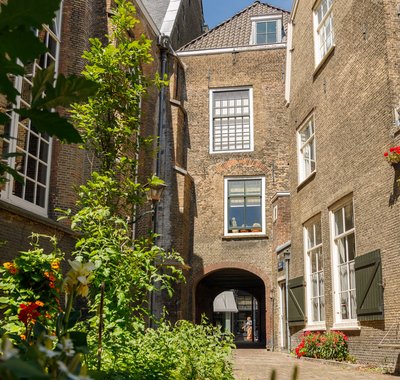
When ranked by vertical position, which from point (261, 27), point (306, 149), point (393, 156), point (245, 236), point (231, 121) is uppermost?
point (261, 27)

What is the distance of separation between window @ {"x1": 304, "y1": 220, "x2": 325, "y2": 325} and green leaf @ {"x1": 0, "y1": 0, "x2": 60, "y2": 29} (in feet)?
37.9

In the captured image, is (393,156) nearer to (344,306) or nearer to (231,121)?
(344,306)

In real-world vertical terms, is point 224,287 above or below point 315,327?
above

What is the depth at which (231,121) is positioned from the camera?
2028 centimetres

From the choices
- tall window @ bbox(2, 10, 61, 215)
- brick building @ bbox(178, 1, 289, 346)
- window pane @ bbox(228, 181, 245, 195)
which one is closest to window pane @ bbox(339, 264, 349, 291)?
tall window @ bbox(2, 10, 61, 215)

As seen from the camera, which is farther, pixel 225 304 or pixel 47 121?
pixel 225 304

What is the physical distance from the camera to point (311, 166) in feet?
43.9

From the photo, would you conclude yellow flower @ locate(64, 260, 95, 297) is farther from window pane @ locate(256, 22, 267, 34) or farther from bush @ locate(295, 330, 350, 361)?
window pane @ locate(256, 22, 267, 34)

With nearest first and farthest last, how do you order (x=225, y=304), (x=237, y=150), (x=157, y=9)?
(x=237, y=150)
(x=157, y=9)
(x=225, y=304)

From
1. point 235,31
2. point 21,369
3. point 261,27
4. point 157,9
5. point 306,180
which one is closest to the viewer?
point 21,369

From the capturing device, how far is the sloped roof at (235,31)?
2142cm

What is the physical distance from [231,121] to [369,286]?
1212 centimetres

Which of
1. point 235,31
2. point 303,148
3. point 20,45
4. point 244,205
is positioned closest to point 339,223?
point 303,148

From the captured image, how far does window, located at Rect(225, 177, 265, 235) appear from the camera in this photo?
19.1 metres
